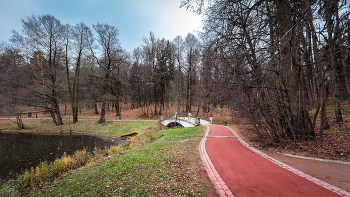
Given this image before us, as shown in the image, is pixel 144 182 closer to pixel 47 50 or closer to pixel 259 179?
pixel 259 179

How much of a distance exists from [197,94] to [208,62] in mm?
18101

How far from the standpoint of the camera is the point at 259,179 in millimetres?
4629

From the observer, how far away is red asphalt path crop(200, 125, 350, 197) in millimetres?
3891

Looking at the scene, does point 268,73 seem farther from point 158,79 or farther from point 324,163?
point 158,79

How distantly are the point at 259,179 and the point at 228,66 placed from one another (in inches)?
201

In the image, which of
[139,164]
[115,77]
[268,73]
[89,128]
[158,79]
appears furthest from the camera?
[158,79]

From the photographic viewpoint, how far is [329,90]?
25.0 ft

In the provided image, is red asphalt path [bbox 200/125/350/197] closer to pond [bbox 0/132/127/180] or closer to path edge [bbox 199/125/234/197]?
path edge [bbox 199/125/234/197]

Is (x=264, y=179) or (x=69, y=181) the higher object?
(x=264, y=179)

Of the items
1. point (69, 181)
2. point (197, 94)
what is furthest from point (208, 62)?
point (197, 94)

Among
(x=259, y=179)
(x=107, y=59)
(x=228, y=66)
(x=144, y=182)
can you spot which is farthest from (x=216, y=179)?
(x=107, y=59)

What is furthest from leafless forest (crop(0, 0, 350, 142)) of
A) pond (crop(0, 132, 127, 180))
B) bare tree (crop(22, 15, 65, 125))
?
pond (crop(0, 132, 127, 180))

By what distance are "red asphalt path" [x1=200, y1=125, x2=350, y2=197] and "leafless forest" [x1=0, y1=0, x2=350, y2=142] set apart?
9.29ft

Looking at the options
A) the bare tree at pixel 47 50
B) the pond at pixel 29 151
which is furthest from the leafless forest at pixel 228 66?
the pond at pixel 29 151
